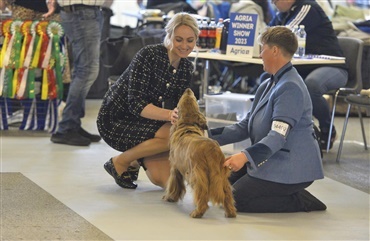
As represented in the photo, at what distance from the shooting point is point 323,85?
542 centimetres

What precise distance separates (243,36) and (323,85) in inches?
25.4

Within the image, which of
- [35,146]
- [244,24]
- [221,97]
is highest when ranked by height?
[244,24]

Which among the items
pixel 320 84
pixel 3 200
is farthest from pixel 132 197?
pixel 320 84

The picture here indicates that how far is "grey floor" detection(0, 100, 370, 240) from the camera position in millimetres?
3535

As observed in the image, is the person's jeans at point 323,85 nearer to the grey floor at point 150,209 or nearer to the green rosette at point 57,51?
the grey floor at point 150,209

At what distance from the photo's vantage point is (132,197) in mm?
4129

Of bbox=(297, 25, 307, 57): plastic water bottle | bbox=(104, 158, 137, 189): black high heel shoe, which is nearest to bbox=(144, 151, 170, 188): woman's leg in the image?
bbox=(104, 158, 137, 189): black high heel shoe

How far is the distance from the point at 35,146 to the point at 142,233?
2.12 meters

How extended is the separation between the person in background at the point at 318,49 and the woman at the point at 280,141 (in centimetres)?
157

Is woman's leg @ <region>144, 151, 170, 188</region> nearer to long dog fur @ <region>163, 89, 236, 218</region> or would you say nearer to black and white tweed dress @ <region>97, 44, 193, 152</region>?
black and white tweed dress @ <region>97, 44, 193, 152</region>

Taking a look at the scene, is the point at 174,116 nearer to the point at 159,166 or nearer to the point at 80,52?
the point at 159,166

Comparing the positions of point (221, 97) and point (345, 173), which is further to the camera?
point (221, 97)

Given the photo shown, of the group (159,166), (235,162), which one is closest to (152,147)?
(159,166)

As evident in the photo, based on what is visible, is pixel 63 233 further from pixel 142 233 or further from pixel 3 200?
pixel 3 200
